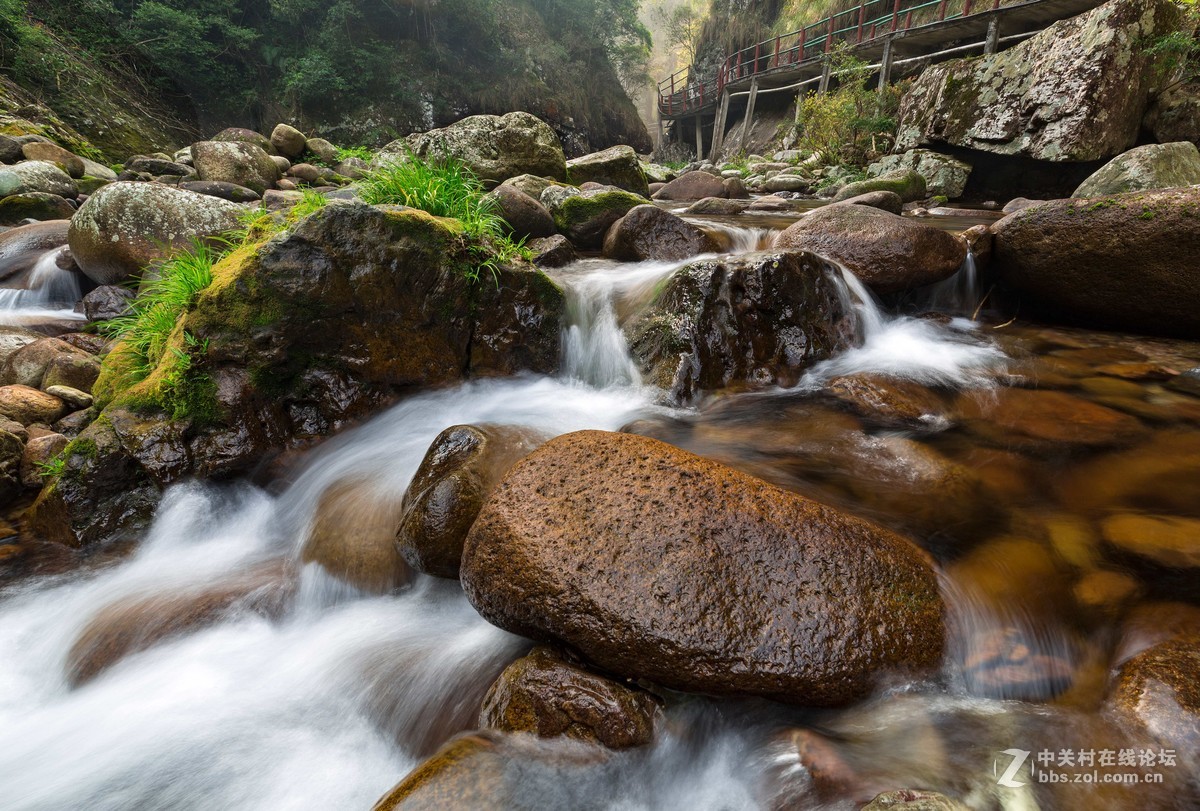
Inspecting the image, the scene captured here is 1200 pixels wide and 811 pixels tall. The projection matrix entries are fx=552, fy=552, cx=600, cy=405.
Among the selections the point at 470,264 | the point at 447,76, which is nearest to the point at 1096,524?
the point at 470,264

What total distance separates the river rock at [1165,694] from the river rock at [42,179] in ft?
44.2

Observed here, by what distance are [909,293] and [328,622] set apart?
5.73 metres

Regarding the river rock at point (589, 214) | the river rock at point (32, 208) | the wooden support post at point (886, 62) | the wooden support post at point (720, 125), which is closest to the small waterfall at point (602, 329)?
the river rock at point (589, 214)

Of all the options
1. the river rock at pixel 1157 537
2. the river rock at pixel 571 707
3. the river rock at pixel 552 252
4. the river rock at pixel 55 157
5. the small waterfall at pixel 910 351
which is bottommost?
the river rock at pixel 571 707

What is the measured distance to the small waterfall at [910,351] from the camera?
A: 13.9ft

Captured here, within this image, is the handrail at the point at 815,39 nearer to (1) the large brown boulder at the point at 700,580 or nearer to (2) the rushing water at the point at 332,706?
(1) the large brown boulder at the point at 700,580

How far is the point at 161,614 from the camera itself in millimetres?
2645

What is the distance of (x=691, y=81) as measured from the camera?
107 feet

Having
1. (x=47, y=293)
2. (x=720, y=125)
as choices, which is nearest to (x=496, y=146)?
(x=47, y=293)

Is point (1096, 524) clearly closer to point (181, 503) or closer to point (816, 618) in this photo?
point (816, 618)

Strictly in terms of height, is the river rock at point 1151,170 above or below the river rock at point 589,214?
above

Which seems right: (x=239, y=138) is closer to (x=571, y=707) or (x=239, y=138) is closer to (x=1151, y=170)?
(x=571, y=707)

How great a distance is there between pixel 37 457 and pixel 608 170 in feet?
28.9

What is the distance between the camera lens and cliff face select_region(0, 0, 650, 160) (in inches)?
558
